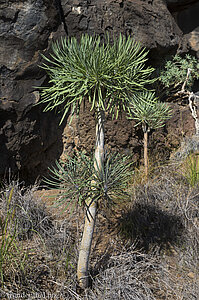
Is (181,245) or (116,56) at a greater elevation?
(116,56)

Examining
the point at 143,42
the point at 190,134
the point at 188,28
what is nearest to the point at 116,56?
the point at 143,42

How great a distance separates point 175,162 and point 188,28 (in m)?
2.25

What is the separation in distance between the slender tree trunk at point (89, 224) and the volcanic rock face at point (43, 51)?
1306 mm

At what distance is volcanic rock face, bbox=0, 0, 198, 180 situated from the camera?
98.0 inches

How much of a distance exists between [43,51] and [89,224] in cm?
174

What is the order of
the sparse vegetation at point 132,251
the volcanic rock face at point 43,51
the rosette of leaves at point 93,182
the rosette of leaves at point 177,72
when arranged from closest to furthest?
the rosette of leaves at point 93,182, the sparse vegetation at point 132,251, the volcanic rock face at point 43,51, the rosette of leaves at point 177,72

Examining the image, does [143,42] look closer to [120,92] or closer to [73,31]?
[73,31]

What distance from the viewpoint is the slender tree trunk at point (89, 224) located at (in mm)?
1532

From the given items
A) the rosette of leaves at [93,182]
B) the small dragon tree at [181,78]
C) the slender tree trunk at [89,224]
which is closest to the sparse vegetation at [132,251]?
the slender tree trunk at [89,224]

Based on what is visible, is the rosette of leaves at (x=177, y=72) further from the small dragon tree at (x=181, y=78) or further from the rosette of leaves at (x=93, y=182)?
the rosette of leaves at (x=93, y=182)

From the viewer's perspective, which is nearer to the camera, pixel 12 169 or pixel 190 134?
pixel 12 169

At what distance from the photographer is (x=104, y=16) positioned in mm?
2971

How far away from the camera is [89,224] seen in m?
1.60

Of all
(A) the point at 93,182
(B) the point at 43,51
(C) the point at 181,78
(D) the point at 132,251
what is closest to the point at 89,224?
(A) the point at 93,182
